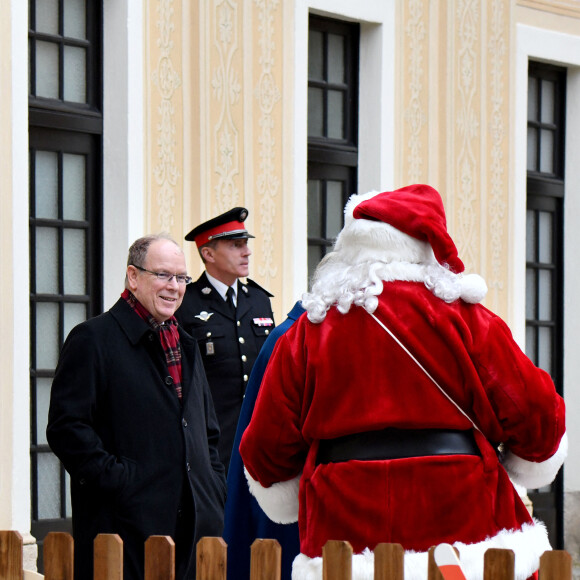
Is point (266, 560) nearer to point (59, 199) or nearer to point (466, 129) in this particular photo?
point (59, 199)

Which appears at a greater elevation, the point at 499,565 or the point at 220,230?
the point at 220,230

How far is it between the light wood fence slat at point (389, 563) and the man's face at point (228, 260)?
3659 mm

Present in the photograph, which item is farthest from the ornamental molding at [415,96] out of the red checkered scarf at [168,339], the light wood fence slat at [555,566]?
the light wood fence slat at [555,566]

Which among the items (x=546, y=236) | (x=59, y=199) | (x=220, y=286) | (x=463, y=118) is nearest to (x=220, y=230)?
(x=220, y=286)

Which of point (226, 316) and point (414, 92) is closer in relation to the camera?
point (226, 316)

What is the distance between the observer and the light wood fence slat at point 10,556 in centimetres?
364

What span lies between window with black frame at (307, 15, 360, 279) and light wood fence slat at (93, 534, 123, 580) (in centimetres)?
535

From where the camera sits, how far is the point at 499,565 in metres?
3.37

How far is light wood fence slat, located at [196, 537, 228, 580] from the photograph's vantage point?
3.48 m

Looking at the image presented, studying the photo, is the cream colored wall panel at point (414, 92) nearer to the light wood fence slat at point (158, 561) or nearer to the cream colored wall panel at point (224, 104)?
the cream colored wall panel at point (224, 104)

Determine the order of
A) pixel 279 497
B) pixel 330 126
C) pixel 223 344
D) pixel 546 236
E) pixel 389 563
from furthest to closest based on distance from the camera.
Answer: pixel 546 236 < pixel 330 126 < pixel 223 344 < pixel 279 497 < pixel 389 563

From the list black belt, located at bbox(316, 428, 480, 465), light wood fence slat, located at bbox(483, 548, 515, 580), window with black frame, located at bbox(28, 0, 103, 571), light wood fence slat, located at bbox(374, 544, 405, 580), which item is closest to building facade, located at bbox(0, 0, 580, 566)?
window with black frame, located at bbox(28, 0, 103, 571)

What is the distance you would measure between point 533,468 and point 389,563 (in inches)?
38.6

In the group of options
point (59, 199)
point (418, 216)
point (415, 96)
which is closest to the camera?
point (418, 216)
